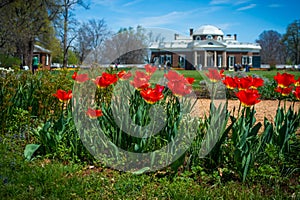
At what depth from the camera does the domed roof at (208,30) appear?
5831cm

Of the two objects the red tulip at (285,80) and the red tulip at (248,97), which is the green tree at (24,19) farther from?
the red tulip at (248,97)

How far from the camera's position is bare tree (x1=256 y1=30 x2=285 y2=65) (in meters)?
61.8

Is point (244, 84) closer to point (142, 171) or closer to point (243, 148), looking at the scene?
point (243, 148)

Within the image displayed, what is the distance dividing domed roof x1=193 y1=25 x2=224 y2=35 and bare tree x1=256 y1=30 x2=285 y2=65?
899 centimetres

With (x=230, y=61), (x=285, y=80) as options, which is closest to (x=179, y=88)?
(x=285, y=80)

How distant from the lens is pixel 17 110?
4.80 metres

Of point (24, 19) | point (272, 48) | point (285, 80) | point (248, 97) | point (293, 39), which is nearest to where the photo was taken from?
point (248, 97)

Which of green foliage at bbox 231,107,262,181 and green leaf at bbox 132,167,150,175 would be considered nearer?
green foliage at bbox 231,107,262,181

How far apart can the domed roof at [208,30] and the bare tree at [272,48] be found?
8990mm

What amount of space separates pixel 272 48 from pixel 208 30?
42.6ft

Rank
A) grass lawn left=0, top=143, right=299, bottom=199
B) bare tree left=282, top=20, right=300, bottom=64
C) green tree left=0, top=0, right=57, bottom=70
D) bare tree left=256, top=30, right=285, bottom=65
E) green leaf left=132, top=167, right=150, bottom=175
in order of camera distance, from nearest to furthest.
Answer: grass lawn left=0, top=143, right=299, bottom=199 < green leaf left=132, top=167, right=150, bottom=175 < green tree left=0, top=0, right=57, bottom=70 < bare tree left=282, top=20, right=300, bottom=64 < bare tree left=256, top=30, right=285, bottom=65

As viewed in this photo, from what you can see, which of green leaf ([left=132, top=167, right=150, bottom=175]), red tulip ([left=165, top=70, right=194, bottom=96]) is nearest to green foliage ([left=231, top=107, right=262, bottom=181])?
red tulip ([left=165, top=70, right=194, bottom=96])

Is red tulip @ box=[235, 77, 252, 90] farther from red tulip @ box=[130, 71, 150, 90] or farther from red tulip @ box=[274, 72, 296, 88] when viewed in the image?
red tulip @ box=[130, 71, 150, 90]

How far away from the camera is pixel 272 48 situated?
6228cm
